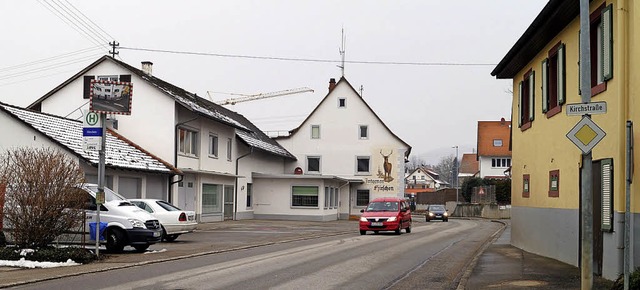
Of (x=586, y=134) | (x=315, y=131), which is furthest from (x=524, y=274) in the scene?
(x=315, y=131)

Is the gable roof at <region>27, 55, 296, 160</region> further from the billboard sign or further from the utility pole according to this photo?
the utility pole

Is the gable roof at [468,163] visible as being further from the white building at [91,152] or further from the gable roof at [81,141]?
the gable roof at [81,141]

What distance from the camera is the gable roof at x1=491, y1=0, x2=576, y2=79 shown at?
1469cm

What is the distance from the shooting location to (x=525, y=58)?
20453mm

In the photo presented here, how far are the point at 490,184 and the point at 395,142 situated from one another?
1866cm

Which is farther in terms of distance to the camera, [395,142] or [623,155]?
[395,142]

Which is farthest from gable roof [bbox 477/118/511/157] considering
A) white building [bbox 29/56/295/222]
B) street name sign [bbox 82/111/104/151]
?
street name sign [bbox 82/111/104/151]

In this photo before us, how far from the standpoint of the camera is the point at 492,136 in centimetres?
9206

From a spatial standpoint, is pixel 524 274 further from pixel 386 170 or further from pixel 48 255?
pixel 386 170

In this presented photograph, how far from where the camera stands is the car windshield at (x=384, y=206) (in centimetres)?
3112

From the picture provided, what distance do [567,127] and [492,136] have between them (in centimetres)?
7856

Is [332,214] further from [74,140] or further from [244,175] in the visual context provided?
[74,140]

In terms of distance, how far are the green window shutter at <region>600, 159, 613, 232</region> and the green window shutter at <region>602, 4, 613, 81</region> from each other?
5.27 ft

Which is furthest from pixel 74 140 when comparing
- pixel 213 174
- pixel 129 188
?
pixel 213 174
